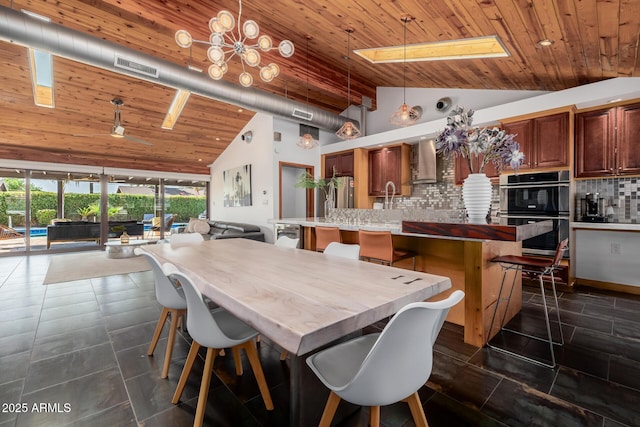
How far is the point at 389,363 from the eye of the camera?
0.95m

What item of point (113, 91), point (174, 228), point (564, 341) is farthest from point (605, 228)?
point (174, 228)

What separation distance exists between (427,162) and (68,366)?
5484 mm

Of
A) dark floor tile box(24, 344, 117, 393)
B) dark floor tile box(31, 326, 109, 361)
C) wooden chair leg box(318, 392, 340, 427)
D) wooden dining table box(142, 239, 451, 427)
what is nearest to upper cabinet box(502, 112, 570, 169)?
wooden dining table box(142, 239, 451, 427)

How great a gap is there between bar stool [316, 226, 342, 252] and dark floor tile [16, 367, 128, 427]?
7.34 ft

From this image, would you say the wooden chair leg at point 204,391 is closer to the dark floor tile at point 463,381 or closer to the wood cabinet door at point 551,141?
the dark floor tile at point 463,381

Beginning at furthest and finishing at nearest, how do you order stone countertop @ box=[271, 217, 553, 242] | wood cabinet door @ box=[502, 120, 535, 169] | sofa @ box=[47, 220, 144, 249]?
sofa @ box=[47, 220, 144, 249] < wood cabinet door @ box=[502, 120, 535, 169] < stone countertop @ box=[271, 217, 553, 242]

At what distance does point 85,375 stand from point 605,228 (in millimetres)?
5432

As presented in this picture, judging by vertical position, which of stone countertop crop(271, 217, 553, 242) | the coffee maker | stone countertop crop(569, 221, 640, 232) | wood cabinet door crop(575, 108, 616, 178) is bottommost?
stone countertop crop(569, 221, 640, 232)

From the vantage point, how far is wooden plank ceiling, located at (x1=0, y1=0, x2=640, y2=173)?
2.59 metres

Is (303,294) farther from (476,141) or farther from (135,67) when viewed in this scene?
(135,67)

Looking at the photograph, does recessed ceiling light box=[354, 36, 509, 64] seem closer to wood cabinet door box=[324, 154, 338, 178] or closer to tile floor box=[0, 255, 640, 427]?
wood cabinet door box=[324, 154, 338, 178]

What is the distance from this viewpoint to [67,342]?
2.37 metres

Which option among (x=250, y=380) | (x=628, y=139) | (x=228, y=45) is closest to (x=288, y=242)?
(x=250, y=380)

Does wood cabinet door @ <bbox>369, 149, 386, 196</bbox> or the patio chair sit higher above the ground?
wood cabinet door @ <bbox>369, 149, 386, 196</bbox>
